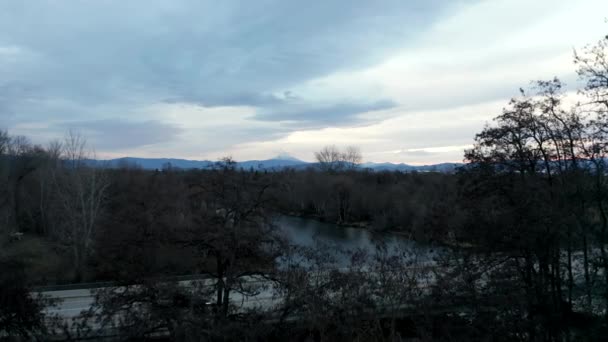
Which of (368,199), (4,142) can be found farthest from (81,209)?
(368,199)

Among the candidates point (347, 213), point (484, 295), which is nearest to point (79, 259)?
point (484, 295)

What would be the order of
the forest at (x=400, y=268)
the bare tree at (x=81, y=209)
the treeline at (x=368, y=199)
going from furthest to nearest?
the treeline at (x=368, y=199) → the bare tree at (x=81, y=209) → the forest at (x=400, y=268)

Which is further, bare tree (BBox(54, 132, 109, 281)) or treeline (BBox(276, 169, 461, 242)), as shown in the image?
treeline (BBox(276, 169, 461, 242))

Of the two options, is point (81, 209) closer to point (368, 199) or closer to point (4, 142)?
point (4, 142)

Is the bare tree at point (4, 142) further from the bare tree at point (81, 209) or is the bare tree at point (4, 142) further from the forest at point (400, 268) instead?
the forest at point (400, 268)

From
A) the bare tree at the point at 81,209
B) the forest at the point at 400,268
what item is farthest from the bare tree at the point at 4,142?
the forest at the point at 400,268

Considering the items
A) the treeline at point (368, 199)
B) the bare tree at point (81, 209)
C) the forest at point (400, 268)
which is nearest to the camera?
the forest at point (400, 268)

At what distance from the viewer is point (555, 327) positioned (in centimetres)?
1041

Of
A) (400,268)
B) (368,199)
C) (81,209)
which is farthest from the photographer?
(368,199)

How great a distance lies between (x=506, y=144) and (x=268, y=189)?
7.64 metres

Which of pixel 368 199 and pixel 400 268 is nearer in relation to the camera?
pixel 400 268

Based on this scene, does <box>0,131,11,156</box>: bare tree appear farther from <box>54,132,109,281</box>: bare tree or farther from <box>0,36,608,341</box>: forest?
<box>0,36,608,341</box>: forest

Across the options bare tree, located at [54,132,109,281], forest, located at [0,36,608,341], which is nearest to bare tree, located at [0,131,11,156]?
bare tree, located at [54,132,109,281]

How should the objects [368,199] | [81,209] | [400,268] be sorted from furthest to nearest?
[368,199] < [81,209] < [400,268]
